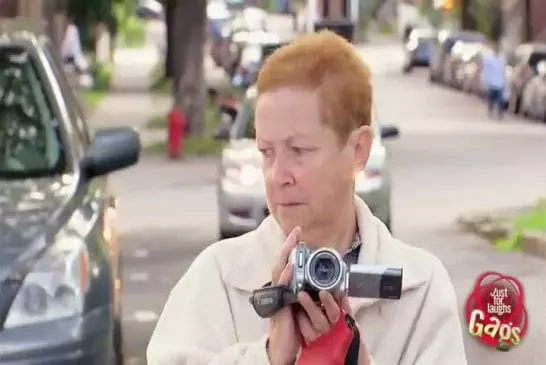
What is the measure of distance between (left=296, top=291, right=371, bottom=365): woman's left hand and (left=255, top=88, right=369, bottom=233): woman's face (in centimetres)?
26

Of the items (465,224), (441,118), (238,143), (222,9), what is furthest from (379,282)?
(222,9)

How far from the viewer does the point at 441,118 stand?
1352 inches

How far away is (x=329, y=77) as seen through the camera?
2877mm

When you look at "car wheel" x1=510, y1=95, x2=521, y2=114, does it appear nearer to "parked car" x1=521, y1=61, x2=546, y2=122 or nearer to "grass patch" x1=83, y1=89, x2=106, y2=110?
"parked car" x1=521, y1=61, x2=546, y2=122

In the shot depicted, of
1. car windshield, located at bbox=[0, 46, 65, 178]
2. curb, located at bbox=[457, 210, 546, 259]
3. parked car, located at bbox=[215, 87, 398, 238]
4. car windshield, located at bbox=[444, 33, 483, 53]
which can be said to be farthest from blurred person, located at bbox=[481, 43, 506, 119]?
car windshield, located at bbox=[0, 46, 65, 178]

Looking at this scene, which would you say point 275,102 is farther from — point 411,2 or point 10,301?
point 411,2

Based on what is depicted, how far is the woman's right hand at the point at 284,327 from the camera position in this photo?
266 centimetres

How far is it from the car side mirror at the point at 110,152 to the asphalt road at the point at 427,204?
1.59 m

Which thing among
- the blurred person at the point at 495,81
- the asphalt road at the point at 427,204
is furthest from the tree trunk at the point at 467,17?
the asphalt road at the point at 427,204

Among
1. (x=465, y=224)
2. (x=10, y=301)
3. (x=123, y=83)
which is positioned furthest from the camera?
(x=123, y=83)

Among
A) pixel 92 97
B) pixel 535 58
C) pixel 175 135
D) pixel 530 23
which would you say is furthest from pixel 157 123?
pixel 530 23

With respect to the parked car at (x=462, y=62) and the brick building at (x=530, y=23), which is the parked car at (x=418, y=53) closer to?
the brick building at (x=530, y=23)

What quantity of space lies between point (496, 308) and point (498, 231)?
29.2 feet

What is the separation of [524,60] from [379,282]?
32.4 meters
